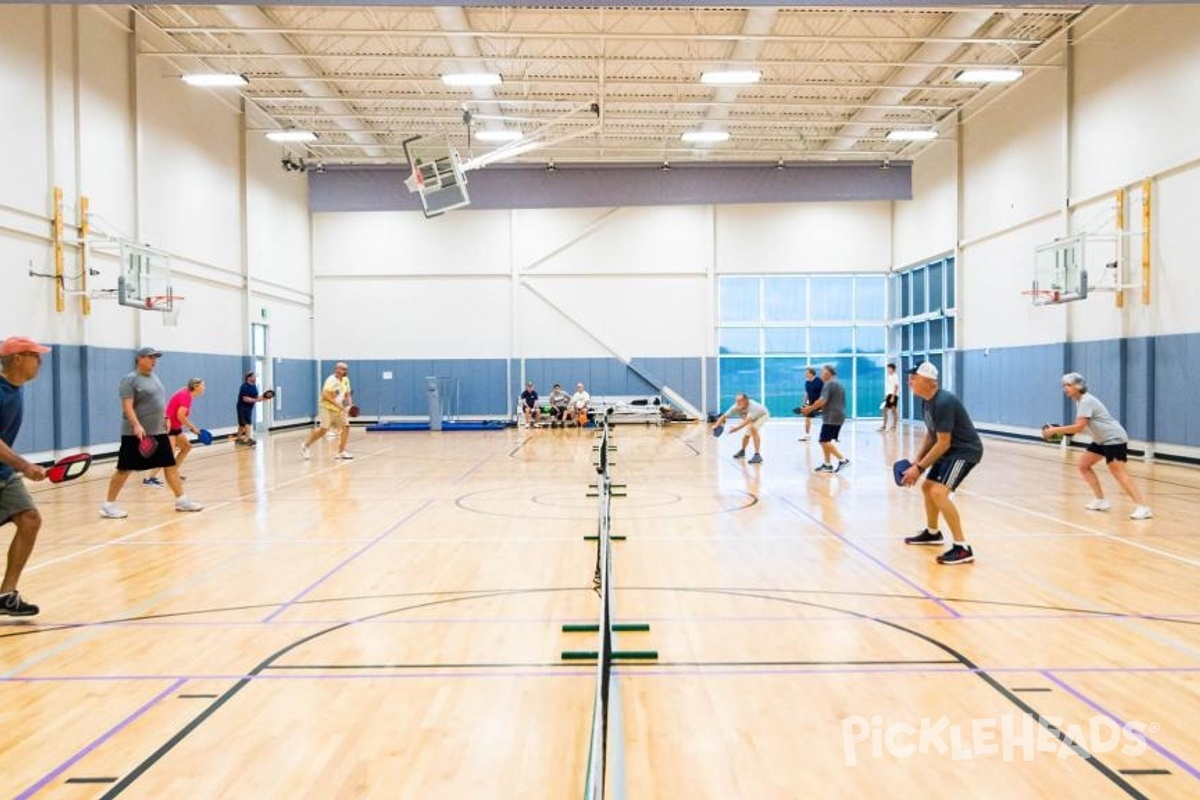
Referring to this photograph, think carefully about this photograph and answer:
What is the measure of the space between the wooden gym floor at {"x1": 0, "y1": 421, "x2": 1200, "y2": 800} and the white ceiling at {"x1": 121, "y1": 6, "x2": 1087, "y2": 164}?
1082cm

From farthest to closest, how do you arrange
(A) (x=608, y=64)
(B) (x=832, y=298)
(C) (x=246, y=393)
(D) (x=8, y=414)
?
(B) (x=832, y=298)
(C) (x=246, y=393)
(A) (x=608, y=64)
(D) (x=8, y=414)

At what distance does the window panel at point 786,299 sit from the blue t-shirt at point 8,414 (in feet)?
83.6

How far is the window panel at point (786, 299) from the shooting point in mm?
29203

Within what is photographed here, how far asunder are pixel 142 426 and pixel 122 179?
391 inches

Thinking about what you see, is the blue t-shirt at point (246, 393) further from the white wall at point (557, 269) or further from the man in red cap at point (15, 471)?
the man in red cap at point (15, 471)

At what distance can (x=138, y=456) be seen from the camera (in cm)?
923

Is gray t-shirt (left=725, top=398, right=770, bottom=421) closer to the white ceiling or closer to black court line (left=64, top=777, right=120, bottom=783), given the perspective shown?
the white ceiling

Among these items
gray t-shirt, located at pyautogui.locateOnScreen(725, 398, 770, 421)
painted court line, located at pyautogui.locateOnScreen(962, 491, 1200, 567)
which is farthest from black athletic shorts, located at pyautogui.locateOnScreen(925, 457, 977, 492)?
gray t-shirt, located at pyautogui.locateOnScreen(725, 398, 770, 421)

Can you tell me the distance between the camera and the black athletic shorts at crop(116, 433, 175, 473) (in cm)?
921

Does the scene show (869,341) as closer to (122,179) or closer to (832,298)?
(832,298)

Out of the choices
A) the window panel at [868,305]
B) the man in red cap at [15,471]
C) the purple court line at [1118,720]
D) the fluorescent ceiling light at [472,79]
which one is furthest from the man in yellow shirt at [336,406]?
the window panel at [868,305]

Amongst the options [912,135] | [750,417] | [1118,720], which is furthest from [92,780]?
[912,135]

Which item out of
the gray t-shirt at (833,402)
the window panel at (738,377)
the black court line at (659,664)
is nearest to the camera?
the black court line at (659,664)

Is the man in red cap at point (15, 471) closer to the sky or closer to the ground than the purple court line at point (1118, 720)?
closer to the sky
